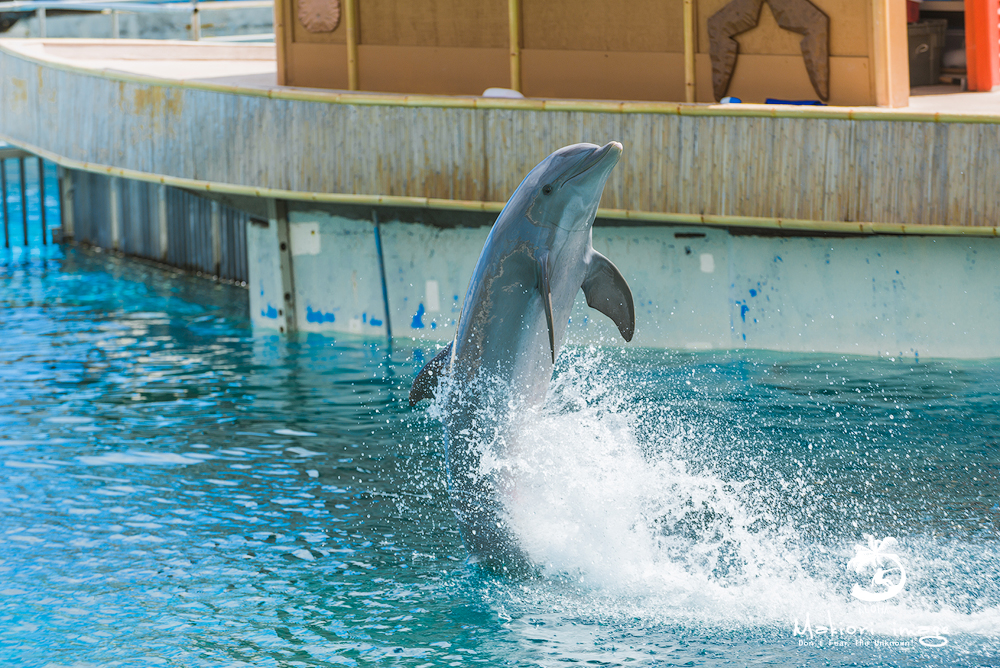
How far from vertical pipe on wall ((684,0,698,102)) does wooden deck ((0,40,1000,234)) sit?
2.52 feet

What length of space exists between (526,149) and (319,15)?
14.3 ft

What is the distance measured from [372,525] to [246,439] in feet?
9.81

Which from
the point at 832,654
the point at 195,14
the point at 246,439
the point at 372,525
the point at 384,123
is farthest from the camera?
the point at 195,14

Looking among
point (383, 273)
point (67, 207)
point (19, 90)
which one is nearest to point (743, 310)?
point (383, 273)

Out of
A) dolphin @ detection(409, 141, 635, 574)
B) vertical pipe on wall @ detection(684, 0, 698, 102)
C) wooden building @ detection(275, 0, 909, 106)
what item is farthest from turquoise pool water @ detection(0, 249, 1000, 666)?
wooden building @ detection(275, 0, 909, 106)

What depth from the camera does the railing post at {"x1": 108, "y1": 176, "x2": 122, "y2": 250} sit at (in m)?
22.9

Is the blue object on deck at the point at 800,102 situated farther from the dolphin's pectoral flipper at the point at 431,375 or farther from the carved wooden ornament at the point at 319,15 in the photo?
the dolphin's pectoral flipper at the point at 431,375

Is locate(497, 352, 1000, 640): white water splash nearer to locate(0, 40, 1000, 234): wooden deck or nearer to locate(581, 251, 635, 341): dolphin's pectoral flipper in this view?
locate(581, 251, 635, 341): dolphin's pectoral flipper

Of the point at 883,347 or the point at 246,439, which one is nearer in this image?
the point at 246,439

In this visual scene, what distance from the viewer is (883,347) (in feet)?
45.9

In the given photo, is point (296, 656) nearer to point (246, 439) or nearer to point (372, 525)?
point (372, 525)

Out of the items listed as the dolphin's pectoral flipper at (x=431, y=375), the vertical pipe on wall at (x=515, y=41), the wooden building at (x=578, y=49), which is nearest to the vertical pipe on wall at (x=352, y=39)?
the wooden building at (x=578, y=49)

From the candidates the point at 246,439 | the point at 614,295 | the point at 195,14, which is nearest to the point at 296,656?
the point at 614,295

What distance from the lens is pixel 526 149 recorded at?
14.4m
